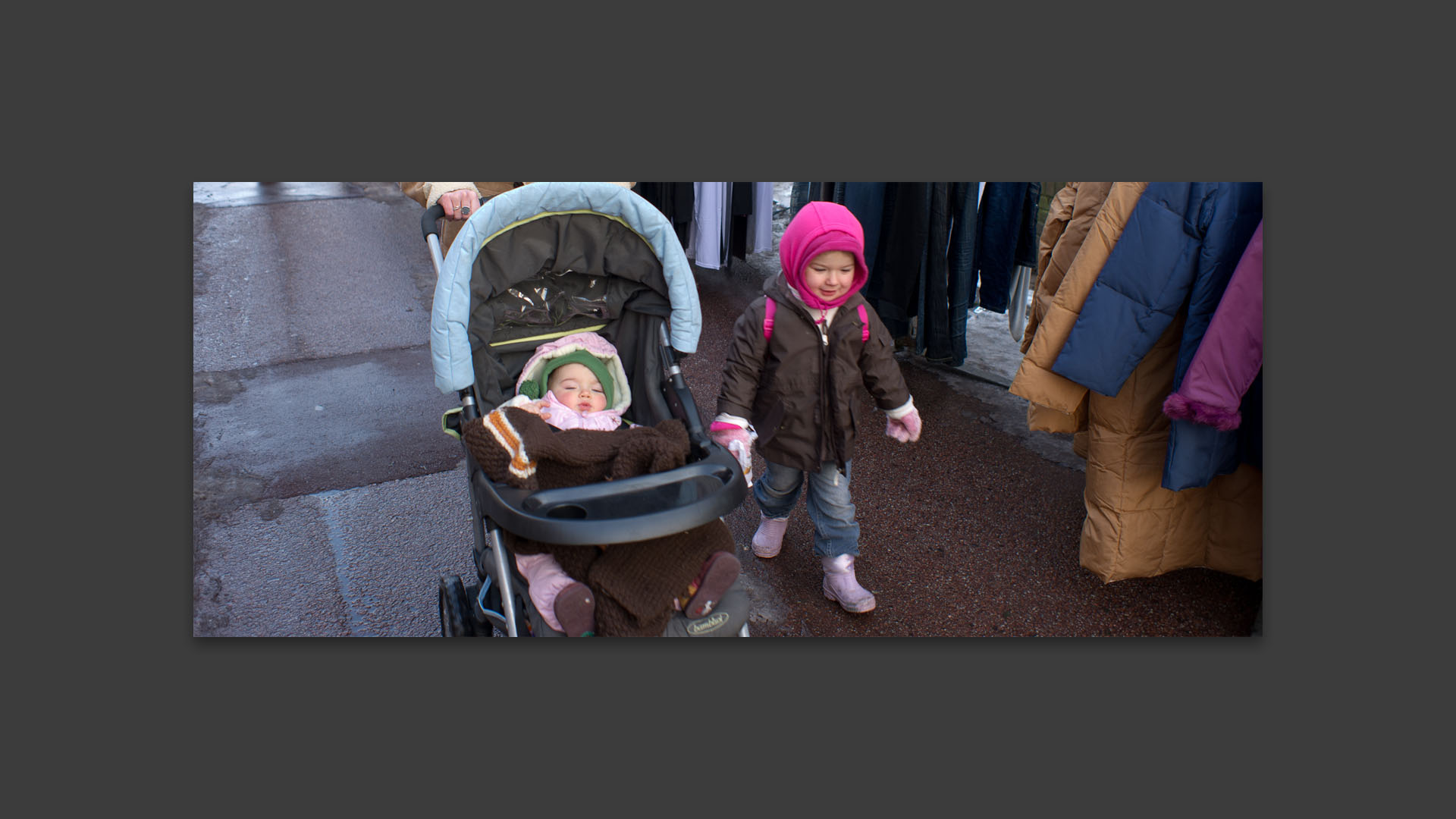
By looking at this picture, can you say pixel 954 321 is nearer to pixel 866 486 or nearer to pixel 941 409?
pixel 941 409

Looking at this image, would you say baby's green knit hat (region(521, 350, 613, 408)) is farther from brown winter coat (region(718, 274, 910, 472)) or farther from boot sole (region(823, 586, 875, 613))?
boot sole (region(823, 586, 875, 613))

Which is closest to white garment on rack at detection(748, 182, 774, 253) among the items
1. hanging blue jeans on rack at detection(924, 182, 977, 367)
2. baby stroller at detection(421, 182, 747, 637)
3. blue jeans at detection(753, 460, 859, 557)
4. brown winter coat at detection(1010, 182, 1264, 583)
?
hanging blue jeans on rack at detection(924, 182, 977, 367)

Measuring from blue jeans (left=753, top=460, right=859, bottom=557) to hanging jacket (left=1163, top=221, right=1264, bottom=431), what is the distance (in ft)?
3.54

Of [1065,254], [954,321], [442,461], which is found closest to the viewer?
[1065,254]

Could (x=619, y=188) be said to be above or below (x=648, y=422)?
above

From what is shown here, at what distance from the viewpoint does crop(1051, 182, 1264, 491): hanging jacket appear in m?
2.99

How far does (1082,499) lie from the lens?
436 cm

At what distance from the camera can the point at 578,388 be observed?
10.6 feet

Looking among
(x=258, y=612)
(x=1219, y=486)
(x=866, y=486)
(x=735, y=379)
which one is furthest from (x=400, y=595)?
(x=1219, y=486)

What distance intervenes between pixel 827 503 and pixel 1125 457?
101 cm

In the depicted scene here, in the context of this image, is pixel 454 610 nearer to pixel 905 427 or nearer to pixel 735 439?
pixel 735 439

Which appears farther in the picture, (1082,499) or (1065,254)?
(1082,499)

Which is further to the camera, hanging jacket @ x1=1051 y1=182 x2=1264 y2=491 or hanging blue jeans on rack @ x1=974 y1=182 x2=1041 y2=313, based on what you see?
hanging blue jeans on rack @ x1=974 y1=182 x2=1041 y2=313

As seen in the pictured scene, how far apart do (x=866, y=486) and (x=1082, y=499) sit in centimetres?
89
